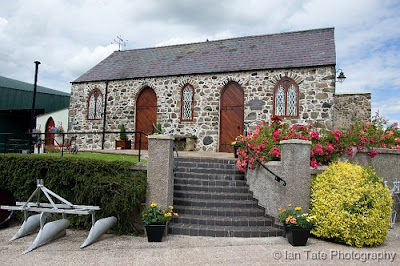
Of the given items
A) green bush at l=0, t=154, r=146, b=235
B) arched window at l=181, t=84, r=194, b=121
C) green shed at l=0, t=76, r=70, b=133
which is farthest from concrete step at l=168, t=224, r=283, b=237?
green shed at l=0, t=76, r=70, b=133

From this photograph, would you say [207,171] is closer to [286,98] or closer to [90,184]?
[90,184]

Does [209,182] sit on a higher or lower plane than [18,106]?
lower

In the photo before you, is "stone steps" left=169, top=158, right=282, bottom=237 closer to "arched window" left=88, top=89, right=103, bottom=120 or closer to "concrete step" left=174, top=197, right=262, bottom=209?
"concrete step" left=174, top=197, right=262, bottom=209

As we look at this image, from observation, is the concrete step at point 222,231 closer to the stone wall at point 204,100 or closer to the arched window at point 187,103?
the stone wall at point 204,100

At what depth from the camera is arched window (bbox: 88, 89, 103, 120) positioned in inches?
641

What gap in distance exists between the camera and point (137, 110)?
51.3ft

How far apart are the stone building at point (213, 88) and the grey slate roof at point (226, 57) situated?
1.6 inches

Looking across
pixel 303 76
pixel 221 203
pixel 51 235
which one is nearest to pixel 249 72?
pixel 303 76

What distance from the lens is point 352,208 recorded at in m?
5.76

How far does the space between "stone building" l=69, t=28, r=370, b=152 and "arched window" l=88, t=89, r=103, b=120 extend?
51 millimetres

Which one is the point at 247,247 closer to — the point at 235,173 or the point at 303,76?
the point at 235,173

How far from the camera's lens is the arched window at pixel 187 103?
14.4m

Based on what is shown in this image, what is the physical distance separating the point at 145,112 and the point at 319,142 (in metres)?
9.84

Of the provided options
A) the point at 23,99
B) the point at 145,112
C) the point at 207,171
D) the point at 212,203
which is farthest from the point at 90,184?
the point at 23,99
